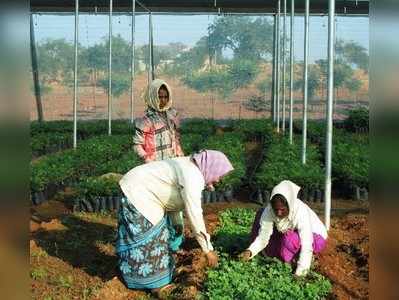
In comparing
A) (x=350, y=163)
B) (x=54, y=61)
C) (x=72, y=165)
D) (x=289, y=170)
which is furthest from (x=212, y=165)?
(x=54, y=61)

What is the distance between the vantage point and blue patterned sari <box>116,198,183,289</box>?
4.72 m

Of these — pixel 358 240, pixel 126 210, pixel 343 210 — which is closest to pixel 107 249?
pixel 126 210

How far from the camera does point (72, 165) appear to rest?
10789 millimetres


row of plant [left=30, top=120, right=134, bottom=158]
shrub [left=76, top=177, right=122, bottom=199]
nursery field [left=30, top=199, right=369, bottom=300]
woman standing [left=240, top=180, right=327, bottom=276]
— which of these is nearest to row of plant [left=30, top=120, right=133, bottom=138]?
row of plant [left=30, top=120, right=134, bottom=158]

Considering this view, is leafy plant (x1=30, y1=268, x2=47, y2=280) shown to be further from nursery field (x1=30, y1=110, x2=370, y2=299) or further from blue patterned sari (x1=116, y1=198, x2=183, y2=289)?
blue patterned sari (x1=116, y1=198, x2=183, y2=289)

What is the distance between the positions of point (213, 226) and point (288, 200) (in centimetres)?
209

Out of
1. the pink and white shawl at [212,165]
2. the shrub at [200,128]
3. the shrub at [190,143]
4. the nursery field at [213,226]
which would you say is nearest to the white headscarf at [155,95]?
the pink and white shawl at [212,165]

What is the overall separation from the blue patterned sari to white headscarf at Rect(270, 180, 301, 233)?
3.08ft

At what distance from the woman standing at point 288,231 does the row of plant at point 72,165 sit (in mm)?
4995

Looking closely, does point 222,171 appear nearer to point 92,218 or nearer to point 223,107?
point 92,218

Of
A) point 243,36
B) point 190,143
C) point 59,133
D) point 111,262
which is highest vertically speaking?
point 243,36

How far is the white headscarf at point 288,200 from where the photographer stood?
15.1 ft

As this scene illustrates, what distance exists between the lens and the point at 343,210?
8.60 metres

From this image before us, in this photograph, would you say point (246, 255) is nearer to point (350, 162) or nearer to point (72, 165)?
point (350, 162)
